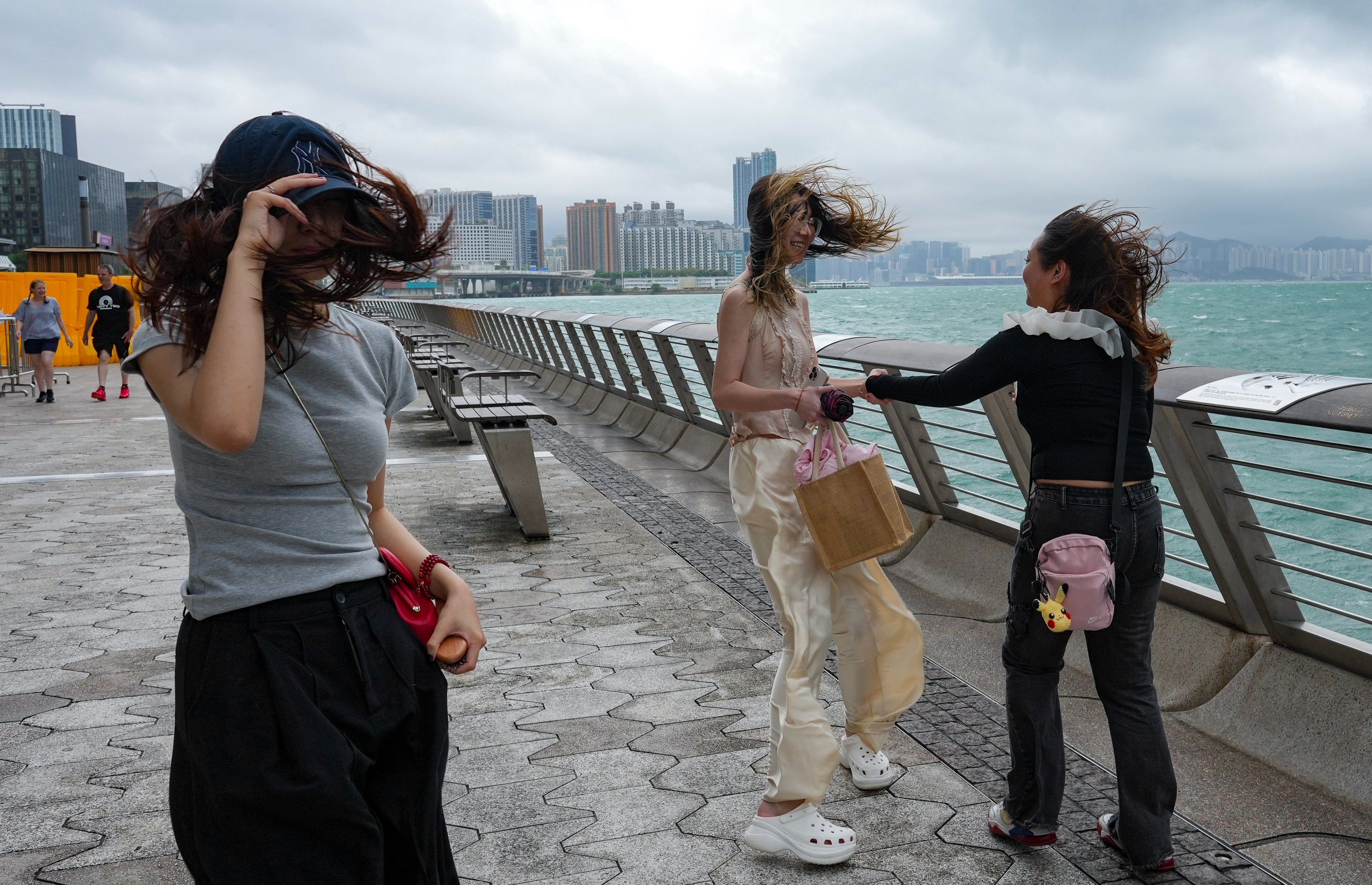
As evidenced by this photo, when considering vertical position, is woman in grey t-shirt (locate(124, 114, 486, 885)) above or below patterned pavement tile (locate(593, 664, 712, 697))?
above

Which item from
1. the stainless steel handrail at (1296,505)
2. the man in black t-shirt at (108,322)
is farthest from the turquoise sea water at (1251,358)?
the man in black t-shirt at (108,322)

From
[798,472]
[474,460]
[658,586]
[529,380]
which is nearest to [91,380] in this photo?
[529,380]

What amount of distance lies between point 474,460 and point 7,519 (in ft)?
13.2

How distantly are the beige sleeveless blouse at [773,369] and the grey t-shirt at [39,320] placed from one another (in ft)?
52.2

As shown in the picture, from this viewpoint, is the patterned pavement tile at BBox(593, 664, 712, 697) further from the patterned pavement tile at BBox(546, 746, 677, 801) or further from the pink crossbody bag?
the pink crossbody bag

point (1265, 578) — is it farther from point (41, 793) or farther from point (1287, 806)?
point (41, 793)

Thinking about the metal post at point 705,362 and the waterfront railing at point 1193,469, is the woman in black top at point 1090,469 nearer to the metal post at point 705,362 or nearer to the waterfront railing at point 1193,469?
the waterfront railing at point 1193,469

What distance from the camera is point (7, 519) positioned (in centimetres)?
809

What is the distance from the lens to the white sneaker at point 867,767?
11.8ft

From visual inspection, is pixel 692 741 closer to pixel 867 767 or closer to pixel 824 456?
pixel 867 767

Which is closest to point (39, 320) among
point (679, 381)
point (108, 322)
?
point (108, 322)

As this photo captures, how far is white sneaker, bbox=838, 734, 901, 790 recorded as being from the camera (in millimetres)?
3584

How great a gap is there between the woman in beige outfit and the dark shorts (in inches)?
614

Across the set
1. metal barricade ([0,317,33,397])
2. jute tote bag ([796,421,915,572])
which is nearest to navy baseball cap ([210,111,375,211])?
jute tote bag ([796,421,915,572])
